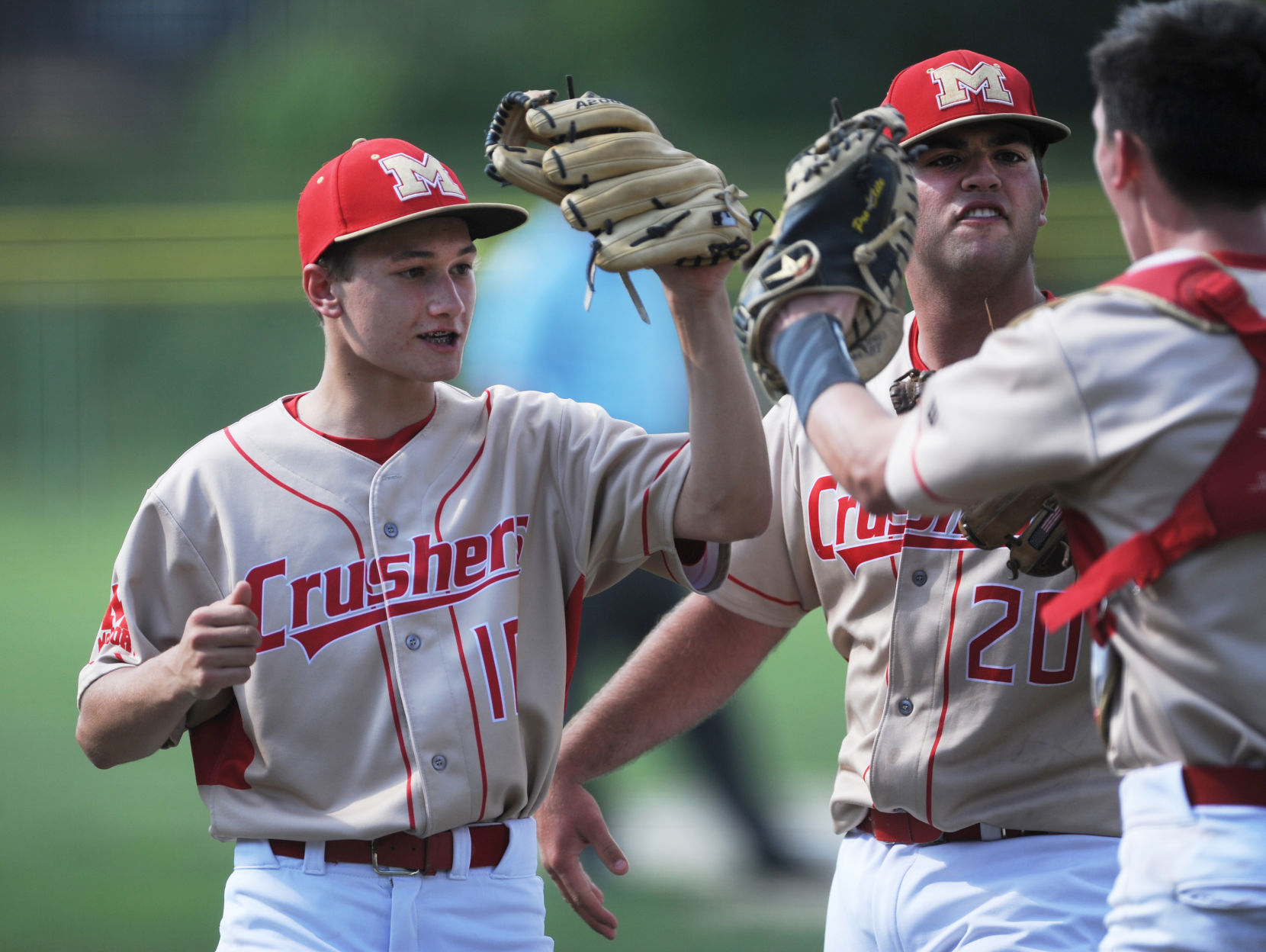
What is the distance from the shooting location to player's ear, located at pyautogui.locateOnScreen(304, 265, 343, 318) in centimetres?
190

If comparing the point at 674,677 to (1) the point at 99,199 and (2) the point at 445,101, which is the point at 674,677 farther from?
(1) the point at 99,199

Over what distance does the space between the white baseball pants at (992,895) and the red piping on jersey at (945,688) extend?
71 millimetres

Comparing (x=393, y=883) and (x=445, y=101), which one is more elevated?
(x=445, y=101)

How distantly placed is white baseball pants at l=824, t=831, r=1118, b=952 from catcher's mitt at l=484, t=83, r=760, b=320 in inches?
31.7

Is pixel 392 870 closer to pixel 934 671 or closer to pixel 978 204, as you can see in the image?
pixel 934 671

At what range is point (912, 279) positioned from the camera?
1948 mm

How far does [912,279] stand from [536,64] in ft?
10.3

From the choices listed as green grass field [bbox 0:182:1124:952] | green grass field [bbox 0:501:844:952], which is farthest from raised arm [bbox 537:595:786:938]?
green grass field [bbox 0:182:1124:952]

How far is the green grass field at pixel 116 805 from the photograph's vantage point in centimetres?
394

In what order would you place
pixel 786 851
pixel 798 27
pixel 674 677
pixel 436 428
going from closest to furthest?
pixel 436 428 → pixel 674 677 → pixel 786 851 → pixel 798 27

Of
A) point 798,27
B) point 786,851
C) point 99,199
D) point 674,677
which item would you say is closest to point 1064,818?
point 674,677

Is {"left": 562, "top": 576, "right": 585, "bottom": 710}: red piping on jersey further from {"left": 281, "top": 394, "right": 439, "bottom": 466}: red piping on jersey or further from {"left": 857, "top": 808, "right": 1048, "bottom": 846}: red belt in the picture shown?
{"left": 857, "top": 808, "right": 1048, "bottom": 846}: red belt

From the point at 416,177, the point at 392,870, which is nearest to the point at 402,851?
the point at 392,870

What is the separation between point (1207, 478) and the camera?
1.06 metres
